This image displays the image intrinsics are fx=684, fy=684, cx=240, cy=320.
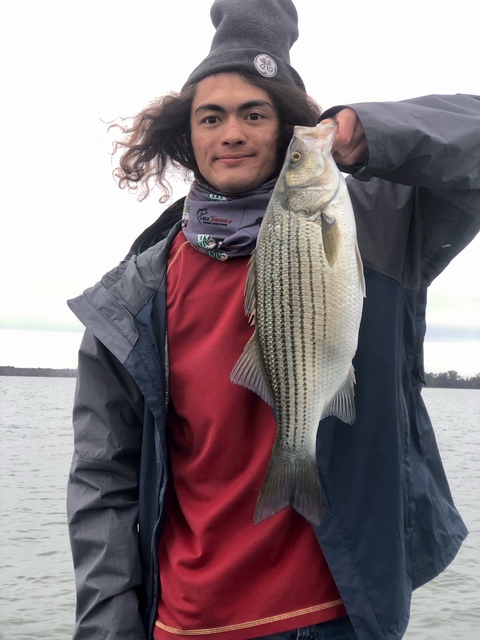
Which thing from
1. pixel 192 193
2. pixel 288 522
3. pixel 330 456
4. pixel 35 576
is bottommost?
pixel 35 576

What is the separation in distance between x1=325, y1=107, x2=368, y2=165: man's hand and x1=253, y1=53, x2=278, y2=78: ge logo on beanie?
28.3 inches

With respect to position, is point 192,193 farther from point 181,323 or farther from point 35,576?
point 35,576

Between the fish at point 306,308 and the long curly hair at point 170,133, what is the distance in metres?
0.63

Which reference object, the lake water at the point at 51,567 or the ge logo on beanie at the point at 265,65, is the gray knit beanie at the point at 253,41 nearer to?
the ge logo on beanie at the point at 265,65

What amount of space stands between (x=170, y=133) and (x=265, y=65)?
0.74 m

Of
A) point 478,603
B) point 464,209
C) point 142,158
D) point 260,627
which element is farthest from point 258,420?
point 478,603

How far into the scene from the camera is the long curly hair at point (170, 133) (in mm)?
2901

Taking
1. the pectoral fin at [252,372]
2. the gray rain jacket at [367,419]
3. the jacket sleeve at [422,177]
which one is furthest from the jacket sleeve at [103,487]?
the jacket sleeve at [422,177]

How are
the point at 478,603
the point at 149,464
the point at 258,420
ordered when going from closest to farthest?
1. the point at 258,420
2. the point at 149,464
3. the point at 478,603

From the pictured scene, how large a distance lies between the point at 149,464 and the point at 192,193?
1.21 m

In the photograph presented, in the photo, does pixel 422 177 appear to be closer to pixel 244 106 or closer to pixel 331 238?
pixel 331 238

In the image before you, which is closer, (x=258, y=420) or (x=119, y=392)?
(x=258, y=420)

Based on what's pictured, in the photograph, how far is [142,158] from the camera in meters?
3.60

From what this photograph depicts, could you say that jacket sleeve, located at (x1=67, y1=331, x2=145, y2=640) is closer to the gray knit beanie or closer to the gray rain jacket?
the gray rain jacket
